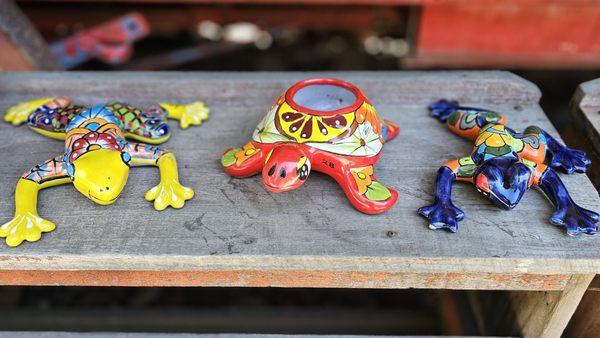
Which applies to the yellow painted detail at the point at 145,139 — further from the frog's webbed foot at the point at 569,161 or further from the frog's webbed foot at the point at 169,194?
the frog's webbed foot at the point at 569,161

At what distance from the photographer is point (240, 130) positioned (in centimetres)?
123

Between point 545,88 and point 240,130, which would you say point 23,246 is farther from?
point 545,88

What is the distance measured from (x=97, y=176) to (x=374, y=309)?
0.99 meters

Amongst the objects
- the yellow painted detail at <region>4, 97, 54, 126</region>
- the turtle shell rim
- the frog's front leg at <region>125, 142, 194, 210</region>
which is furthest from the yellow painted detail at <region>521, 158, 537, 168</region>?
the yellow painted detail at <region>4, 97, 54, 126</region>

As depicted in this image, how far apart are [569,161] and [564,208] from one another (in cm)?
17

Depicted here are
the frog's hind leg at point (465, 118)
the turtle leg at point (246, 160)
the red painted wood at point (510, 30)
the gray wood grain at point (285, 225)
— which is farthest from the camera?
the red painted wood at point (510, 30)

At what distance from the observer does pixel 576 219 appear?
943 millimetres

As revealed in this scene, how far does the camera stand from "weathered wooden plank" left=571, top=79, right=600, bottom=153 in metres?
1.20

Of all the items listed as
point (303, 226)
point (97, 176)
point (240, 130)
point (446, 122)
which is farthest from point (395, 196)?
point (97, 176)

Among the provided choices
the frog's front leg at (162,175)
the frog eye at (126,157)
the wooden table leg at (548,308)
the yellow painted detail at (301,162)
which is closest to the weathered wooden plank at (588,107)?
the wooden table leg at (548,308)

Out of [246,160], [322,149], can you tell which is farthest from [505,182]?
[246,160]

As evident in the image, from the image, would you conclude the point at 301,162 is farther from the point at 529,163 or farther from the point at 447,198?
the point at 529,163

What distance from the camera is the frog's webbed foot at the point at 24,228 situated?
37.0 inches

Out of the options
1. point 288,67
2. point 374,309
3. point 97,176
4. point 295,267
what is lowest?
point 374,309
